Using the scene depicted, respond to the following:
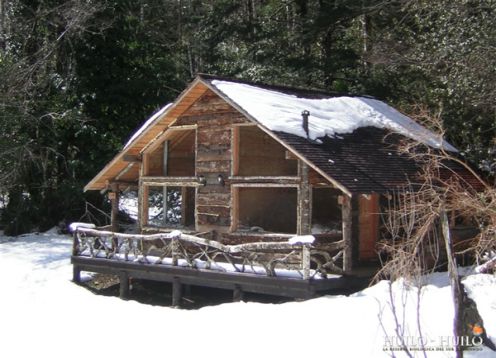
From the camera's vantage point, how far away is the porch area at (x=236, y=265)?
37.2 feet

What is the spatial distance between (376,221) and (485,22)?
215 inches

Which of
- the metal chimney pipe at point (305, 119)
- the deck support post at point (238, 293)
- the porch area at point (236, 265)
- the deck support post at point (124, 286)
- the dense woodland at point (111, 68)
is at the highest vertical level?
the dense woodland at point (111, 68)

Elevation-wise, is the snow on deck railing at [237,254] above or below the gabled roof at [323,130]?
below

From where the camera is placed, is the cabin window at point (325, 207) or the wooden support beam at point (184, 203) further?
the wooden support beam at point (184, 203)

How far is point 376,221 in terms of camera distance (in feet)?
46.0

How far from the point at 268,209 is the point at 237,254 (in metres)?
2.54

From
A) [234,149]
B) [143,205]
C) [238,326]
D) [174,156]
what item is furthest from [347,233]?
[143,205]

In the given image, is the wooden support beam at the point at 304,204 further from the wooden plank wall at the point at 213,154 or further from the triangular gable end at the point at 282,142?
the wooden plank wall at the point at 213,154

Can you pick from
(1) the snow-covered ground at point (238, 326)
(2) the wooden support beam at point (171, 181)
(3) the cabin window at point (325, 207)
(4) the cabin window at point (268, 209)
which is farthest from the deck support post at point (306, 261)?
(3) the cabin window at point (325, 207)

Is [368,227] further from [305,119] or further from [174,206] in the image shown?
[174,206]

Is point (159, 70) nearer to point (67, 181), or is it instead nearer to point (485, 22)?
point (67, 181)

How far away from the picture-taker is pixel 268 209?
1622 cm

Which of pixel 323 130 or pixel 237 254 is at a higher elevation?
pixel 323 130

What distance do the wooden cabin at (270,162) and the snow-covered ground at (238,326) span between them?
168cm
